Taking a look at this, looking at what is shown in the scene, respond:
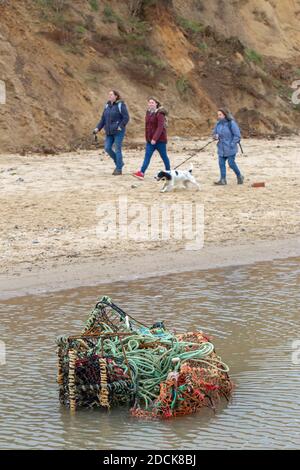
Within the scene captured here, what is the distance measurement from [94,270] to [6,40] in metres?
10.9

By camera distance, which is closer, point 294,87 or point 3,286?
point 3,286

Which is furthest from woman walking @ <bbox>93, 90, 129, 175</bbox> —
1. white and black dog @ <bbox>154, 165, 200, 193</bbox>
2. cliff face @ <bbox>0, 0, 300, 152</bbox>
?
cliff face @ <bbox>0, 0, 300, 152</bbox>

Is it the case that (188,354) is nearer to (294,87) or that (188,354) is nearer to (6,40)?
(6,40)

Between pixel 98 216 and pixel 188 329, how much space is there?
17.2 ft

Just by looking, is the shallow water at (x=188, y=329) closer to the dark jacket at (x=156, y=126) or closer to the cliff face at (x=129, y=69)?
the dark jacket at (x=156, y=126)

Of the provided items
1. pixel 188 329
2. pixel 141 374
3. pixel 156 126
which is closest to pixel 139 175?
pixel 156 126

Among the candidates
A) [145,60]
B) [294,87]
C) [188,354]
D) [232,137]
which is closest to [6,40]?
[145,60]

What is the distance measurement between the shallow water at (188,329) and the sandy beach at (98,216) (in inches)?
21.7

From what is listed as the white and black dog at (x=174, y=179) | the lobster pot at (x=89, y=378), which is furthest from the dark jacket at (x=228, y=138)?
the lobster pot at (x=89, y=378)

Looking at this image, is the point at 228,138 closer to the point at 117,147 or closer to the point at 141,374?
the point at 117,147

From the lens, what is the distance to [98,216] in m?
15.6

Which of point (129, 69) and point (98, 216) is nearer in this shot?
point (98, 216)

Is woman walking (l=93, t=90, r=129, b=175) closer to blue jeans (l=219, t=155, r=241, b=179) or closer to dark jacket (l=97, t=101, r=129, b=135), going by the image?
dark jacket (l=97, t=101, r=129, b=135)
